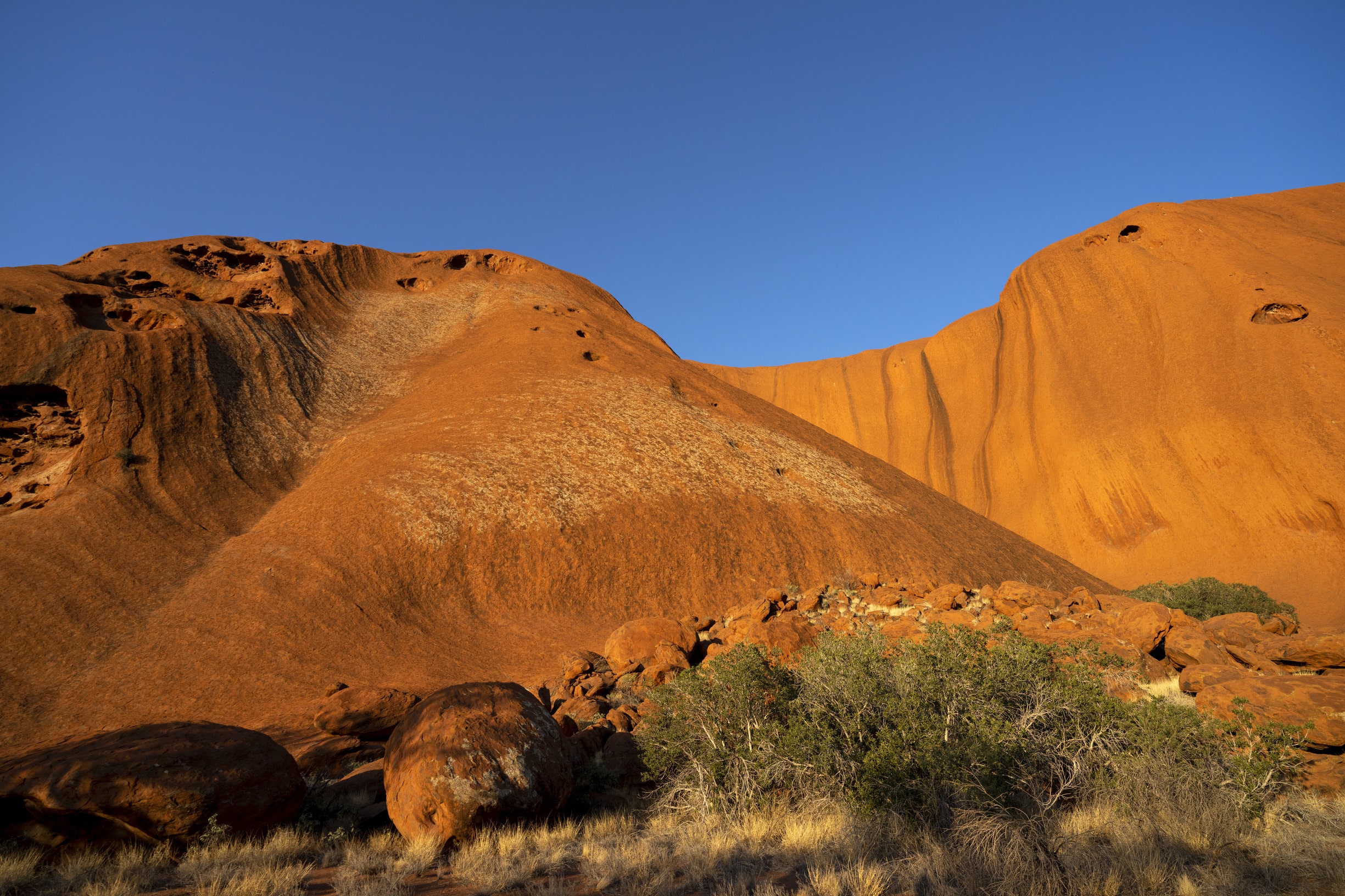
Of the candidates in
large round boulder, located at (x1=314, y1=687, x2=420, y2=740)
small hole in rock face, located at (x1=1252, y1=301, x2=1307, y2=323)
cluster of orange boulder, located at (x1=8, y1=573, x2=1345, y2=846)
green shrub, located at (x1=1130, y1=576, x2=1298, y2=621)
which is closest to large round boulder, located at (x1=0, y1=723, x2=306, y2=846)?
cluster of orange boulder, located at (x1=8, y1=573, x2=1345, y2=846)

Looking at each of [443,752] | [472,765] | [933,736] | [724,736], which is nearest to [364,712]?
[443,752]

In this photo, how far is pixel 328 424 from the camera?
78.1 ft

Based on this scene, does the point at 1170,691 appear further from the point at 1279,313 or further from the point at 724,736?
the point at 1279,313

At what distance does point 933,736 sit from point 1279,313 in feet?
123

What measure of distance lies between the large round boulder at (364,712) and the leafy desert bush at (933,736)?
4714 millimetres

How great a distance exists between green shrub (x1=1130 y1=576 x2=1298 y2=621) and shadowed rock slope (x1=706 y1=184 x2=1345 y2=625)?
384cm

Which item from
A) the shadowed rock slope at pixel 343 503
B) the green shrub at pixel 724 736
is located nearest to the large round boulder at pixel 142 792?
the green shrub at pixel 724 736

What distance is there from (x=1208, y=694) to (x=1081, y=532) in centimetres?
3097

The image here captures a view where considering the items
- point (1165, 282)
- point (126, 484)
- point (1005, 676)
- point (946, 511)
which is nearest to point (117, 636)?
point (126, 484)

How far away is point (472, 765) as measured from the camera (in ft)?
22.4

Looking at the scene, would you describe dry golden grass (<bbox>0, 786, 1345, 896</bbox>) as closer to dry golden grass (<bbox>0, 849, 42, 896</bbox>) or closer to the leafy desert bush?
dry golden grass (<bbox>0, 849, 42, 896</bbox>)

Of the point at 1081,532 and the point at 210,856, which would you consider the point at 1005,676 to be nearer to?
the point at 210,856

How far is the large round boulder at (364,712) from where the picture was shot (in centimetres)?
1054

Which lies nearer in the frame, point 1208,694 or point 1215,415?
point 1208,694
